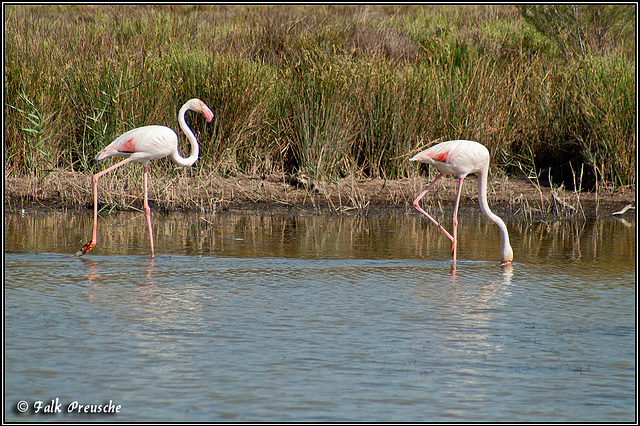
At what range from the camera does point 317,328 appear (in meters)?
4.58

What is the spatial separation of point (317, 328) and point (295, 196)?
520cm

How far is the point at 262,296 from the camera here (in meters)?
5.32

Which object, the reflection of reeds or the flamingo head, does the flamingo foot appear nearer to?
the reflection of reeds

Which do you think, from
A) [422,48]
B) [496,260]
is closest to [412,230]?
[496,260]

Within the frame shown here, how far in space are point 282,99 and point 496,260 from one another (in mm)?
4577

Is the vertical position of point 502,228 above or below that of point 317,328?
above

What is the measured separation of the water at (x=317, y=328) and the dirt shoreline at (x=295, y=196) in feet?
4.42

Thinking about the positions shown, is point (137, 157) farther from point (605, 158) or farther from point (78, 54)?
point (605, 158)

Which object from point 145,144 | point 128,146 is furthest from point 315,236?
point 128,146

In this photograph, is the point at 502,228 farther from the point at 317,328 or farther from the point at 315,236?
the point at 317,328

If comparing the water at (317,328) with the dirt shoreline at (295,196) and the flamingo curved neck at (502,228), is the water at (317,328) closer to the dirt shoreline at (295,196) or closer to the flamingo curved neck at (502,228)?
the flamingo curved neck at (502,228)

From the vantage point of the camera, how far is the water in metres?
3.49

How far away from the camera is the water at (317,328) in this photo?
137 inches

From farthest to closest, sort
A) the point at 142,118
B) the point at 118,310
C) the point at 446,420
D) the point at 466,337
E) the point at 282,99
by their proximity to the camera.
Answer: the point at 282,99, the point at 142,118, the point at 118,310, the point at 466,337, the point at 446,420
